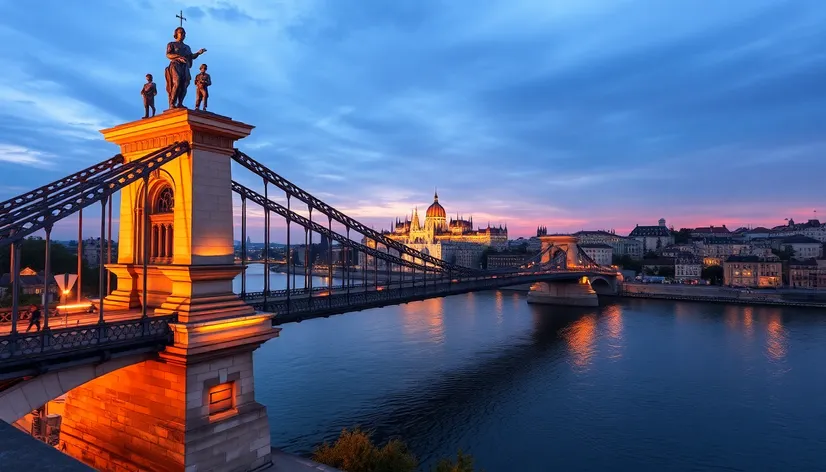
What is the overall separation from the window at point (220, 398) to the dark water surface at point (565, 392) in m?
8.34

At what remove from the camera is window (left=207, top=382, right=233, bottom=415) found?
1427 cm

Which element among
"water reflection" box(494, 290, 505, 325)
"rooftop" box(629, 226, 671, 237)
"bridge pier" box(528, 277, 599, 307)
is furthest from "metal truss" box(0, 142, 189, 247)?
"rooftop" box(629, 226, 671, 237)

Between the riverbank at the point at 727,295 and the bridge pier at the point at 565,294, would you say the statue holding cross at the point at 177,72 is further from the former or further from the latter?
the riverbank at the point at 727,295

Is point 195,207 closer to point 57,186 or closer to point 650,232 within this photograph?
point 57,186

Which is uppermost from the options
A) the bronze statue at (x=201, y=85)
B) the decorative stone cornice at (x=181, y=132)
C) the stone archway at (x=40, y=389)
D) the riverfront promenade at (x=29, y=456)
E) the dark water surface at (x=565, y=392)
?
the bronze statue at (x=201, y=85)

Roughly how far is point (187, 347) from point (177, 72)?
25.8 ft

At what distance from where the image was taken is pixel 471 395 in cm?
3125

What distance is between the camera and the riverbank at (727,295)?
72375 millimetres

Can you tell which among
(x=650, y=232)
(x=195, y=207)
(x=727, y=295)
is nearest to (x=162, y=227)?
(x=195, y=207)

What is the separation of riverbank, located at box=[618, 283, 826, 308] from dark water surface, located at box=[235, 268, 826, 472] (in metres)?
20.2

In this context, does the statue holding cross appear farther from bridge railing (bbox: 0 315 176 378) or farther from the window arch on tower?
bridge railing (bbox: 0 315 176 378)

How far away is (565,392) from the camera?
3209 cm

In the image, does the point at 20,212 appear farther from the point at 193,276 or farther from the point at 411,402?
the point at 411,402

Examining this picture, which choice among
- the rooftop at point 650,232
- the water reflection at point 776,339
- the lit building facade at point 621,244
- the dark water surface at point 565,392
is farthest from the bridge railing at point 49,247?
the rooftop at point 650,232
